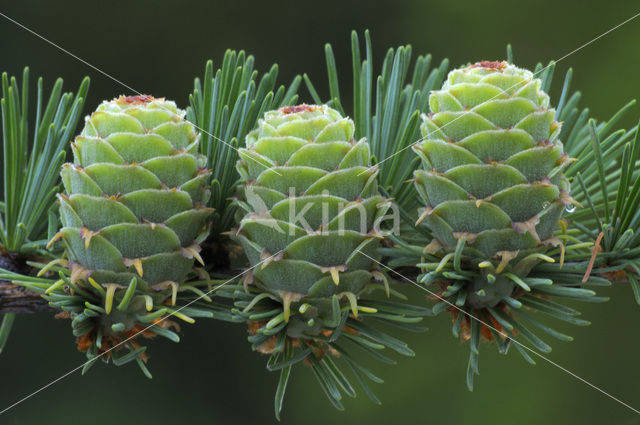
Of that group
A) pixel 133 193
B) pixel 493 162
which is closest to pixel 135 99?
pixel 133 193

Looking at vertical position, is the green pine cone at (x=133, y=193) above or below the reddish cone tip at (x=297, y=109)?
below

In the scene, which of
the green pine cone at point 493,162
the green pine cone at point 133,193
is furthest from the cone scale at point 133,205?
the green pine cone at point 493,162

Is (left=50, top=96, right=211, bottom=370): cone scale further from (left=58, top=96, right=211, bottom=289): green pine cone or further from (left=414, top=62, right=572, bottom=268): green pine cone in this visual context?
(left=414, top=62, right=572, bottom=268): green pine cone

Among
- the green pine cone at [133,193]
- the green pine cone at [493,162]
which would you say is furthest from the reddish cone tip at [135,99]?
the green pine cone at [493,162]

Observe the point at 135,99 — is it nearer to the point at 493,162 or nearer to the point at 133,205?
the point at 133,205

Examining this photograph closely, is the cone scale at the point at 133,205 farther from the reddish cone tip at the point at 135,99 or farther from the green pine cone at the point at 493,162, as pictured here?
the green pine cone at the point at 493,162
